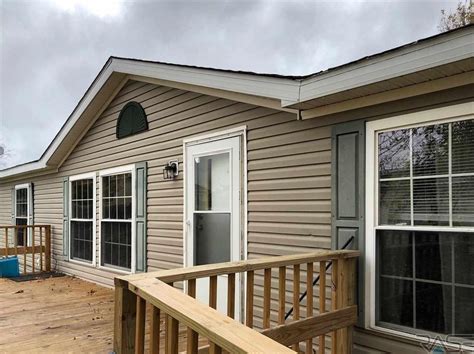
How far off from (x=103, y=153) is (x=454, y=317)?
5.63 meters

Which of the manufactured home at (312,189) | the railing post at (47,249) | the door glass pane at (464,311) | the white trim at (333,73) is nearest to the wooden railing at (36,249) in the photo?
the railing post at (47,249)

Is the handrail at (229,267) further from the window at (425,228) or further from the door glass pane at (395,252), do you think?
the window at (425,228)

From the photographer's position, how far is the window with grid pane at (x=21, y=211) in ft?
32.3

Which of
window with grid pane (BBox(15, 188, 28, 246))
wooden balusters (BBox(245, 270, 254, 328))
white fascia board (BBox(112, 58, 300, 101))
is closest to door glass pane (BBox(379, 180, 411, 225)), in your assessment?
white fascia board (BBox(112, 58, 300, 101))

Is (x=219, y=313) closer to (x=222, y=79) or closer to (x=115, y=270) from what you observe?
(x=222, y=79)

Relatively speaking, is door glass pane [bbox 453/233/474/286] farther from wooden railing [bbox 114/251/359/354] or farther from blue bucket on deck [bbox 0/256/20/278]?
blue bucket on deck [bbox 0/256/20/278]

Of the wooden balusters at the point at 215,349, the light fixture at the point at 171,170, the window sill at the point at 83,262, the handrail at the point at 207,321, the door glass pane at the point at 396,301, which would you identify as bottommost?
the window sill at the point at 83,262

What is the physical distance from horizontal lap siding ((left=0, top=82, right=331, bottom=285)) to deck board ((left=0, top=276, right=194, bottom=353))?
24.9 inches

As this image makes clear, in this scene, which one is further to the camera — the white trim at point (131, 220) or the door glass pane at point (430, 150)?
the white trim at point (131, 220)

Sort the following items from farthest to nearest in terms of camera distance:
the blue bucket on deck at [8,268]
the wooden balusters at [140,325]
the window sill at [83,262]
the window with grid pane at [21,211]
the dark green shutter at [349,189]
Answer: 1. the window with grid pane at [21,211]
2. the blue bucket on deck at [8,268]
3. the window sill at [83,262]
4. the dark green shutter at [349,189]
5. the wooden balusters at [140,325]

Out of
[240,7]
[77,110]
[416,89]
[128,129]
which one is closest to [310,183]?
[416,89]

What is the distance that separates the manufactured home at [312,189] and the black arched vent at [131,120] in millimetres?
31

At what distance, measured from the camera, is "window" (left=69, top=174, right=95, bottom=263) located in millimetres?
7121

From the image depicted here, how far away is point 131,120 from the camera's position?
19.9 feet
